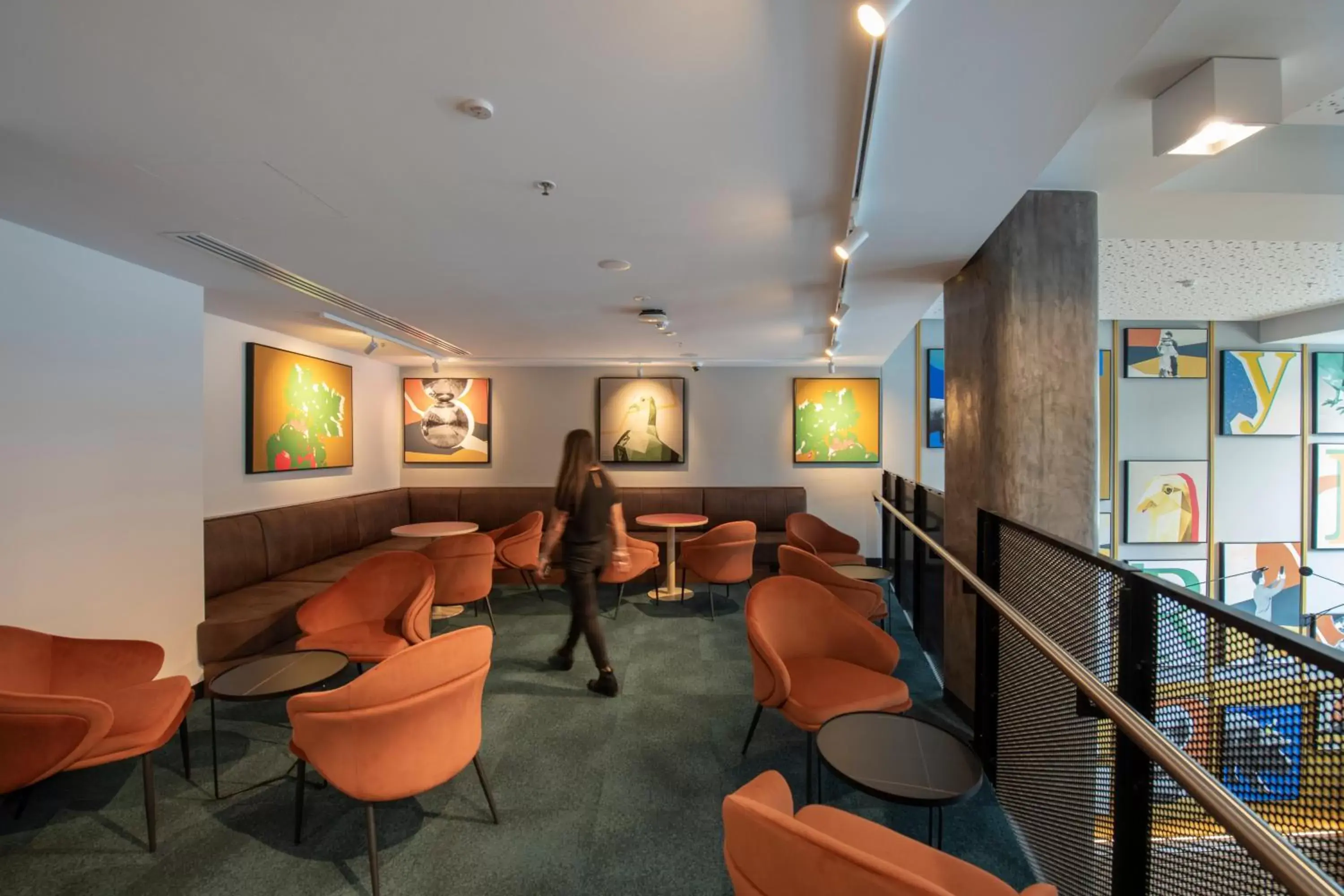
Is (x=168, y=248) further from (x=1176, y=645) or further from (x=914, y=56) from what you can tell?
(x=1176, y=645)

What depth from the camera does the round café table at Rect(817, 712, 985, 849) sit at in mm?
1738

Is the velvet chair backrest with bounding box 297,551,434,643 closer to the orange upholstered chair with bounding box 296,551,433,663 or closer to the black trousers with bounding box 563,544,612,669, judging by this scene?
the orange upholstered chair with bounding box 296,551,433,663

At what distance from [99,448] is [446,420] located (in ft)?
14.8

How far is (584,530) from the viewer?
390cm

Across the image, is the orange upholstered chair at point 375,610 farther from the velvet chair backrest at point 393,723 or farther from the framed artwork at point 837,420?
the framed artwork at point 837,420

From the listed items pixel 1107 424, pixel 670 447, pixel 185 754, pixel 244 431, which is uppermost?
pixel 1107 424

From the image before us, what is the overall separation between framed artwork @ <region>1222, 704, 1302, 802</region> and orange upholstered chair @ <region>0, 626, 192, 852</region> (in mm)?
3314

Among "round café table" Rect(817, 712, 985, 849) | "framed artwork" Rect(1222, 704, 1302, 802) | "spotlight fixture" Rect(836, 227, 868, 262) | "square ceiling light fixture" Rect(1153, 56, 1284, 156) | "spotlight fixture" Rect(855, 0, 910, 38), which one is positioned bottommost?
"round café table" Rect(817, 712, 985, 849)

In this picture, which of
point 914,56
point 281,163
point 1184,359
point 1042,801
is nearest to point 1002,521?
point 1042,801

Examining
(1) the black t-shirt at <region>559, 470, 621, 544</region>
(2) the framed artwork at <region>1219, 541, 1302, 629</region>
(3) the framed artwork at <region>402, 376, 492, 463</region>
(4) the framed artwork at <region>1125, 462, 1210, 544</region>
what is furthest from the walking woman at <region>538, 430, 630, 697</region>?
(2) the framed artwork at <region>1219, 541, 1302, 629</region>

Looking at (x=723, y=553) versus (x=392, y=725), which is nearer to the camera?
(x=392, y=725)

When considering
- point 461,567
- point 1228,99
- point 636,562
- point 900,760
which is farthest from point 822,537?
point 1228,99

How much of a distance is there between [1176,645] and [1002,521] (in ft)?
3.90

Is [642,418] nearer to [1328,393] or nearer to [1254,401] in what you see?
[1254,401]
